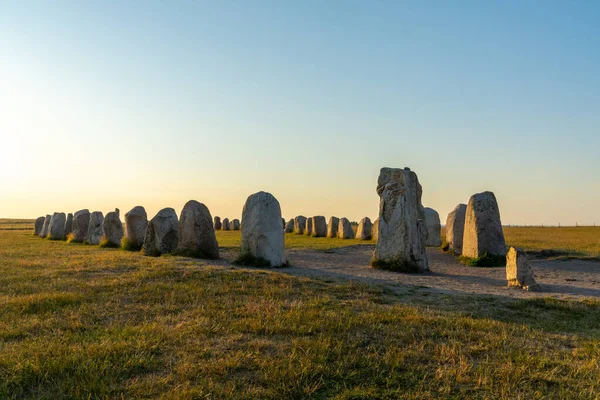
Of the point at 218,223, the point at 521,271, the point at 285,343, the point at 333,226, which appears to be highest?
the point at 218,223

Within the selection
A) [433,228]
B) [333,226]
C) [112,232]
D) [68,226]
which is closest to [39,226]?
[68,226]

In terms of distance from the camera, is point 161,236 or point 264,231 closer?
point 264,231

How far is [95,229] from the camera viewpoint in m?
22.6

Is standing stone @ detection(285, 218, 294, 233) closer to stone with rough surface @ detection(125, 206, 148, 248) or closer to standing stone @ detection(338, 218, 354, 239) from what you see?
standing stone @ detection(338, 218, 354, 239)

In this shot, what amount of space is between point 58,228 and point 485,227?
22930 mm

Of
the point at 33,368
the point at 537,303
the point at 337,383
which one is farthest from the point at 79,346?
the point at 537,303

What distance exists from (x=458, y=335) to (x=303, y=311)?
6.93 feet

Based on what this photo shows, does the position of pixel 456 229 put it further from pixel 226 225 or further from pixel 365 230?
pixel 226 225

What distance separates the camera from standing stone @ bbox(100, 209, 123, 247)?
2023cm

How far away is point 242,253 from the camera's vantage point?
511 inches

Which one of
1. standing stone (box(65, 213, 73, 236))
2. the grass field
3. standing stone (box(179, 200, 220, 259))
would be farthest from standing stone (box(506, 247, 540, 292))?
standing stone (box(65, 213, 73, 236))

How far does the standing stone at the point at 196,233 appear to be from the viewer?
14125 mm

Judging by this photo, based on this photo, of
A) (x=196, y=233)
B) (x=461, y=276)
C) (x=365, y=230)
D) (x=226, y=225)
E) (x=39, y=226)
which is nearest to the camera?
(x=461, y=276)

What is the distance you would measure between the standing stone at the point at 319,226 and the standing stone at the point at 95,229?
14.1 m
